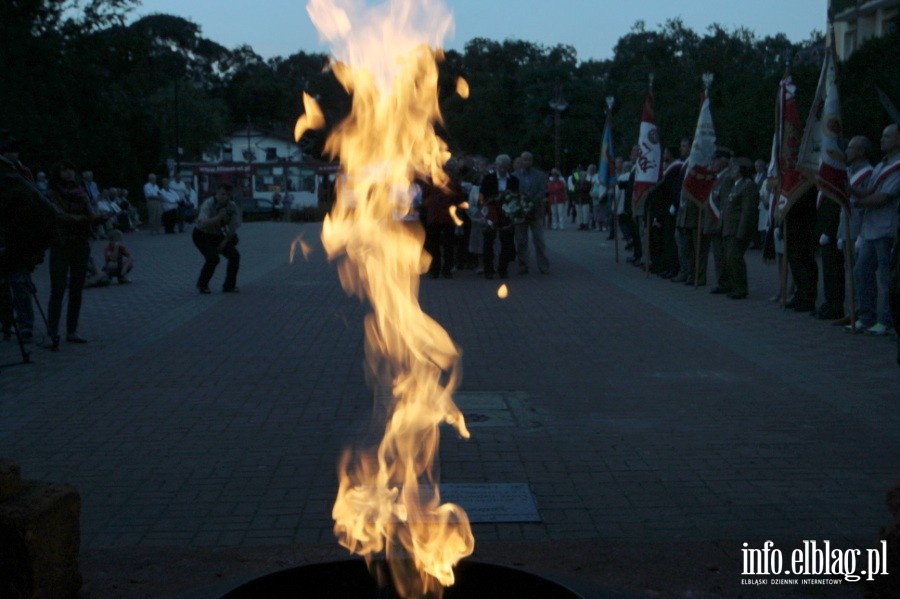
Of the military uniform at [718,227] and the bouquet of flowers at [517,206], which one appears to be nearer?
the military uniform at [718,227]

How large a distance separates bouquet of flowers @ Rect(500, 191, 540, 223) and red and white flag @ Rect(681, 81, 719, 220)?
2926 millimetres

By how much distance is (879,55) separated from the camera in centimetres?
2366

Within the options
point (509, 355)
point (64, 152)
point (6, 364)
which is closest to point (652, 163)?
point (509, 355)

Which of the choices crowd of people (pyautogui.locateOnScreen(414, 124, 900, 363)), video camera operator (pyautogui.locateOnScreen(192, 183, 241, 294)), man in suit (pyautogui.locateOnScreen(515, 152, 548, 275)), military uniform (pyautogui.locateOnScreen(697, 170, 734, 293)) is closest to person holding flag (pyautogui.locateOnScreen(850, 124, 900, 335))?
crowd of people (pyautogui.locateOnScreen(414, 124, 900, 363))

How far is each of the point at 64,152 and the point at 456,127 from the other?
42.8ft

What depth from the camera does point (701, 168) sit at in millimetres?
17266

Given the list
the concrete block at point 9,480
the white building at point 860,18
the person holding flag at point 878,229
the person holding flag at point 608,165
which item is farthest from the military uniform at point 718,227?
the white building at point 860,18

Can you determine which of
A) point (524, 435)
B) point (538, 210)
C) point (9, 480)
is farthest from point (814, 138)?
point (9, 480)

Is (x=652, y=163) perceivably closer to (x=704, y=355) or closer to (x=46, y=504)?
(x=704, y=355)

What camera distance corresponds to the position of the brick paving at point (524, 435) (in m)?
5.29

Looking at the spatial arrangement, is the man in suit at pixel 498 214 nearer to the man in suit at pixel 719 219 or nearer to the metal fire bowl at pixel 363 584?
the man in suit at pixel 719 219

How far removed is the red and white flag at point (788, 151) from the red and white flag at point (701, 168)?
191 centimetres

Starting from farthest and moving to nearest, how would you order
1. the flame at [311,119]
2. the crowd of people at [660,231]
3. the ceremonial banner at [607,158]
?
1. the ceremonial banner at [607,158]
2. the crowd of people at [660,231]
3. the flame at [311,119]

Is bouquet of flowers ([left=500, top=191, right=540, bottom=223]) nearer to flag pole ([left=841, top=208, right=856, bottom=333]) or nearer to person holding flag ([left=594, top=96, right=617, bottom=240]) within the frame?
person holding flag ([left=594, top=96, right=617, bottom=240])
